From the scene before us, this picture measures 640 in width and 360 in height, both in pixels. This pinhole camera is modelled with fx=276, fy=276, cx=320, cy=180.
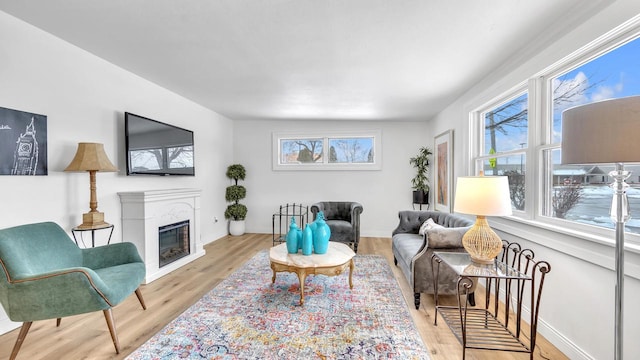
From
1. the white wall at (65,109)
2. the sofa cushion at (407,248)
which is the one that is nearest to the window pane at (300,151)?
the white wall at (65,109)

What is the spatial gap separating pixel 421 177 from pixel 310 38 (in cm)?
Answer: 383

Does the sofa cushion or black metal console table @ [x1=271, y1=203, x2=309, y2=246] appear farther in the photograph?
black metal console table @ [x1=271, y1=203, x2=309, y2=246]

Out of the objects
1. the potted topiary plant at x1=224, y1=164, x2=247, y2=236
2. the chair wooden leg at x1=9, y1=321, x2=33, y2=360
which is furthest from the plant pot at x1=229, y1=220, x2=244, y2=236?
the chair wooden leg at x1=9, y1=321, x2=33, y2=360

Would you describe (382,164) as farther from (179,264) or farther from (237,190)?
(179,264)

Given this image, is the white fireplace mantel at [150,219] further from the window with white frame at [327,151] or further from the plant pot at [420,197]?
the plant pot at [420,197]

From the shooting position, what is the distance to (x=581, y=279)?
1.81 meters

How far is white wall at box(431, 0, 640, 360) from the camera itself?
1516 millimetres

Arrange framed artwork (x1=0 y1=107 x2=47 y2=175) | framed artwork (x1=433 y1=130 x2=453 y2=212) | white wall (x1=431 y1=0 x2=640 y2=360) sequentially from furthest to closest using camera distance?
framed artwork (x1=433 y1=130 x2=453 y2=212), framed artwork (x1=0 y1=107 x2=47 y2=175), white wall (x1=431 y1=0 x2=640 y2=360)

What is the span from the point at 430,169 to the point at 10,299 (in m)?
5.58

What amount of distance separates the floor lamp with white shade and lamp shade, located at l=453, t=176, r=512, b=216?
0.64m

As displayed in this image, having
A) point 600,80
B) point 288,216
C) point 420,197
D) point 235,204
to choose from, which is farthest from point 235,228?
point 600,80

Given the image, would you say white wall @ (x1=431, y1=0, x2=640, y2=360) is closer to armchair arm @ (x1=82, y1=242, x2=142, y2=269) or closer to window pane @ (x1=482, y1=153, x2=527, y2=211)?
window pane @ (x1=482, y1=153, x2=527, y2=211)

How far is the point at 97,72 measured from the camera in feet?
9.25

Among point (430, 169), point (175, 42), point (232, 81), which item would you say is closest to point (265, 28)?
point (175, 42)
